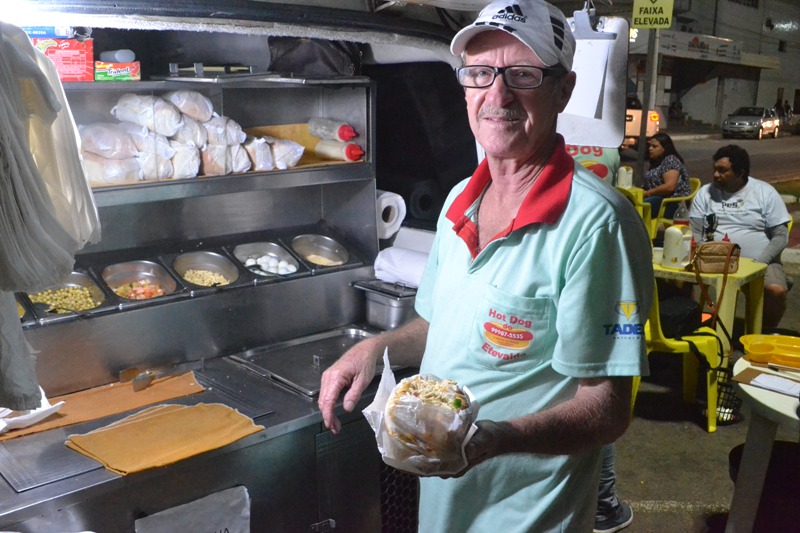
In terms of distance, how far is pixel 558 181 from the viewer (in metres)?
1.82

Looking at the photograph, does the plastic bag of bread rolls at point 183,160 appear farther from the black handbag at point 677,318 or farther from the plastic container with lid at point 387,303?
the black handbag at point 677,318

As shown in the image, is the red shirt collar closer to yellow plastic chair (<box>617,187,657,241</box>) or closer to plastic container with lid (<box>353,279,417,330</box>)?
plastic container with lid (<box>353,279,417,330</box>)

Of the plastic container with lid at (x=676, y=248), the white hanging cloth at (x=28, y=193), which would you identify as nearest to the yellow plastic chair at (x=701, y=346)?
the plastic container with lid at (x=676, y=248)

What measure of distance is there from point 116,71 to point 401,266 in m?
1.64

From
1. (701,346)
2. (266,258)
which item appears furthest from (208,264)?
(701,346)

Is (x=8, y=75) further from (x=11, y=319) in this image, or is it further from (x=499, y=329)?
(x=499, y=329)

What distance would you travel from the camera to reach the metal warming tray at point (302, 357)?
126 inches

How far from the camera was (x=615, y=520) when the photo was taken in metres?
4.06

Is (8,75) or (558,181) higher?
(8,75)

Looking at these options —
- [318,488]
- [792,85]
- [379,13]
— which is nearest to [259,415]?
[318,488]

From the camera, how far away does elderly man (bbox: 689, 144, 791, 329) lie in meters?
6.51

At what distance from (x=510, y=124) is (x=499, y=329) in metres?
0.51

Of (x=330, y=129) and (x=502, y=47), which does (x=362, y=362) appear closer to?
(x=502, y=47)

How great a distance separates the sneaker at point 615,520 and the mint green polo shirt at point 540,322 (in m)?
2.22
